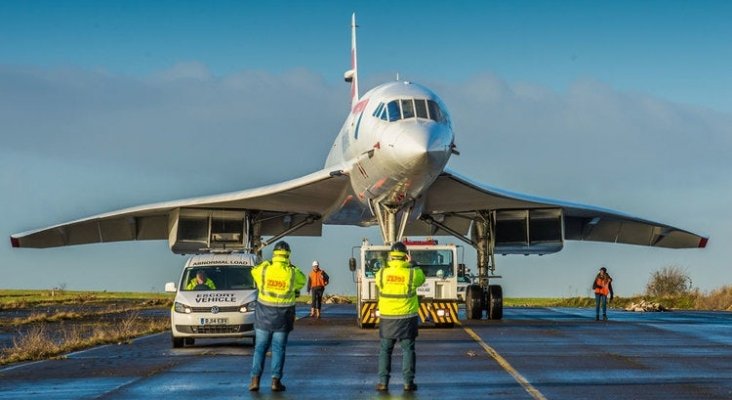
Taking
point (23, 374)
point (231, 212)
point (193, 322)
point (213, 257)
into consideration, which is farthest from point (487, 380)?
point (231, 212)

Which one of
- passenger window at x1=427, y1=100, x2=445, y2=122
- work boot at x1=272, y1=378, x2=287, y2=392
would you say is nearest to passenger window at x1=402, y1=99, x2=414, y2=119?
passenger window at x1=427, y1=100, x2=445, y2=122

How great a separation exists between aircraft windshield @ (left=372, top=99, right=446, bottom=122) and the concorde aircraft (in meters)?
0.02

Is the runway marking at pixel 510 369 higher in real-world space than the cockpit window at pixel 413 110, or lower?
lower

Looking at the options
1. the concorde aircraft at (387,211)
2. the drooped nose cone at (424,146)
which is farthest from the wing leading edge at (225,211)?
the drooped nose cone at (424,146)

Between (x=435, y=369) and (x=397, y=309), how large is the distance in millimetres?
2258

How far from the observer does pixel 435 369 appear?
1559 centimetres

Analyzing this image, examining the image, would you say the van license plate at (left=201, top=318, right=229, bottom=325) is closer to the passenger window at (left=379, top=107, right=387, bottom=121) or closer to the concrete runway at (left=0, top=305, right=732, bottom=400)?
the concrete runway at (left=0, top=305, right=732, bottom=400)

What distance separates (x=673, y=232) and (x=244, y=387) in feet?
82.8

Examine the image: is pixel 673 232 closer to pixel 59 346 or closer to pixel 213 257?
pixel 213 257

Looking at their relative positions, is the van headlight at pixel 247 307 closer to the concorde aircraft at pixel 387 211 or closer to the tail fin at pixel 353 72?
the concorde aircraft at pixel 387 211

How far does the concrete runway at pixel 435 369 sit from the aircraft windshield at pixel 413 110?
4.35m

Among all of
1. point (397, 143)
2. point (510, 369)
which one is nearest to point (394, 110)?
point (397, 143)

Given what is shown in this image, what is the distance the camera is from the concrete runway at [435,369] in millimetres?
12953

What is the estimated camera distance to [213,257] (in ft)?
71.9
